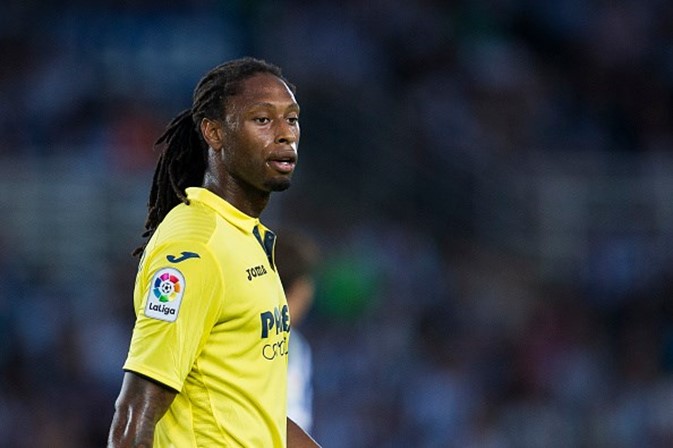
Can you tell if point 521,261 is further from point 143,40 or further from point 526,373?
point 143,40

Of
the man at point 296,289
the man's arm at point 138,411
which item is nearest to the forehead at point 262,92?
the man's arm at point 138,411

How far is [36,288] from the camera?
472 inches

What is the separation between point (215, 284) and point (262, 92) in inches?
22.7

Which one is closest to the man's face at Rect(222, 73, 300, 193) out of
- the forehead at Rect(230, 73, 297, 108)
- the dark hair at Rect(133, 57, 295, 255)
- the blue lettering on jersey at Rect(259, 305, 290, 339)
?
the forehead at Rect(230, 73, 297, 108)

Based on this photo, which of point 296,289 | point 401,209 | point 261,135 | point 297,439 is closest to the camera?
point 261,135

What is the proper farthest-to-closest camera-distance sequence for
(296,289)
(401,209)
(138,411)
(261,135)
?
(401,209) → (296,289) → (261,135) → (138,411)

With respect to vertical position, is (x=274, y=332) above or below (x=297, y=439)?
above

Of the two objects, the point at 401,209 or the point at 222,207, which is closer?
the point at 222,207

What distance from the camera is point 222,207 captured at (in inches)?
165

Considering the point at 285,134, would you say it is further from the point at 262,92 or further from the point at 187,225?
the point at 187,225

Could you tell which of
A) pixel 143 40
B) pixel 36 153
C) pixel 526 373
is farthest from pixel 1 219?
pixel 526 373

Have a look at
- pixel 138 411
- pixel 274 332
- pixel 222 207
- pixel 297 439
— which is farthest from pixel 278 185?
pixel 297 439

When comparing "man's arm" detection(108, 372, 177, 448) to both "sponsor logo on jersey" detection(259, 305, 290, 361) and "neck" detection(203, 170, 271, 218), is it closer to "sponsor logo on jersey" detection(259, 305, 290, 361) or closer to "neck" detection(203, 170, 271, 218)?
"sponsor logo on jersey" detection(259, 305, 290, 361)

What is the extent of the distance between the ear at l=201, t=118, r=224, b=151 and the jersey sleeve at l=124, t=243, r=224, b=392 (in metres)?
0.40
